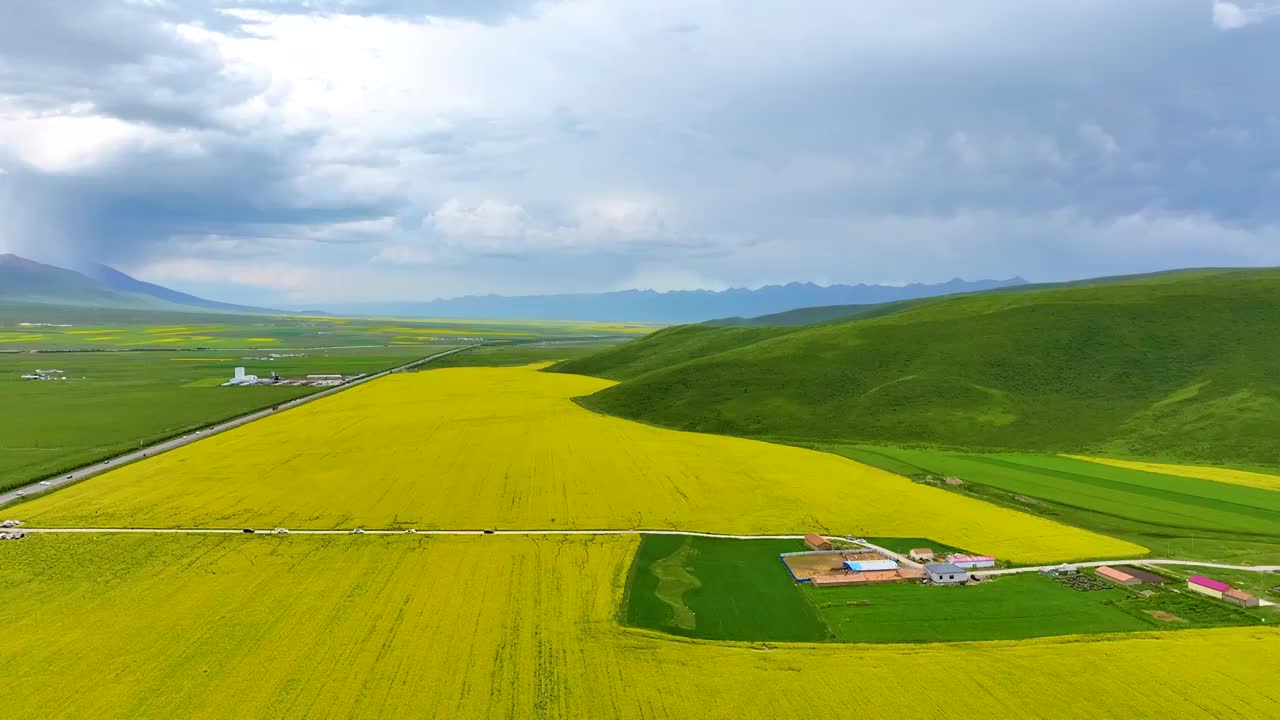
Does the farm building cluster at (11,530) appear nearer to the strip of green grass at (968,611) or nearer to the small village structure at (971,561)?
the strip of green grass at (968,611)

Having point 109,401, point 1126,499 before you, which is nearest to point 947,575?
point 1126,499

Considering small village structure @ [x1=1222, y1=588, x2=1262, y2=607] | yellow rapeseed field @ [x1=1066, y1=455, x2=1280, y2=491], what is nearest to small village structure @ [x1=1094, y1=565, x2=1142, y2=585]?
small village structure @ [x1=1222, y1=588, x2=1262, y2=607]

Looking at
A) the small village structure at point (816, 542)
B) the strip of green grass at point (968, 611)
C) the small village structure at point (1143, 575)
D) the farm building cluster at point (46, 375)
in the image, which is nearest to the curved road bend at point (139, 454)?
the farm building cluster at point (46, 375)

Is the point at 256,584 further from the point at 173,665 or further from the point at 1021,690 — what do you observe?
the point at 1021,690

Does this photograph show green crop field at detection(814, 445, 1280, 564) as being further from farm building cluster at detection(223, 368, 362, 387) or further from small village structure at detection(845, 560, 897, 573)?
farm building cluster at detection(223, 368, 362, 387)

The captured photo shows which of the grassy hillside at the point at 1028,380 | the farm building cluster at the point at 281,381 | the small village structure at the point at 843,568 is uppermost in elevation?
the grassy hillside at the point at 1028,380

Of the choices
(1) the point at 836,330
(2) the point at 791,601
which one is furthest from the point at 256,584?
(1) the point at 836,330
